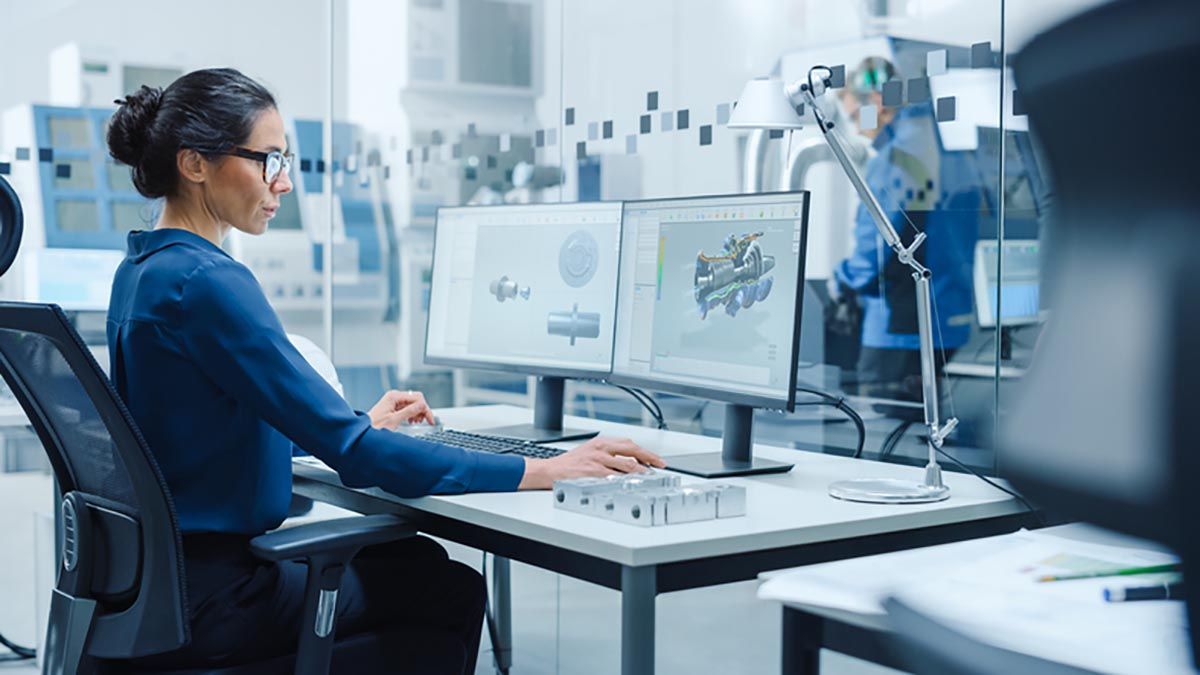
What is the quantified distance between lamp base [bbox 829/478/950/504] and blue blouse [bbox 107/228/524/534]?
606 millimetres

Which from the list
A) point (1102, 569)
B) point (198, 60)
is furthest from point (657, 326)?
point (198, 60)

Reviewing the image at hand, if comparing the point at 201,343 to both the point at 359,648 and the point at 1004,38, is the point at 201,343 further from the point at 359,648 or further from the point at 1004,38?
the point at 1004,38

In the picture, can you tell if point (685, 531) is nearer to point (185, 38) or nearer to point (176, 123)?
point (176, 123)

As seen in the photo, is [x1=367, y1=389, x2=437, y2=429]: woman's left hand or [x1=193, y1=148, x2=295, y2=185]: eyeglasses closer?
[x1=193, y1=148, x2=295, y2=185]: eyeglasses

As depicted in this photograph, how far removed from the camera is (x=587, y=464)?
2.05m

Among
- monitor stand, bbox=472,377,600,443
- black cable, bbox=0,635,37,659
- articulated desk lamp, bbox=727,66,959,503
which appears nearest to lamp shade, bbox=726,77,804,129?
articulated desk lamp, bbox=727,66,959,503

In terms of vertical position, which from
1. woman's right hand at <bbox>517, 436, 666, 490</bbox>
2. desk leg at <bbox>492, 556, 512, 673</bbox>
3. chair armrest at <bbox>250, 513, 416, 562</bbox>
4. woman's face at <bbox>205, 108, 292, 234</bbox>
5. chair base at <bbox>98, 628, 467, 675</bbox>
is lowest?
desk leg at <bbox>492, 556, 512, 673</bbox>

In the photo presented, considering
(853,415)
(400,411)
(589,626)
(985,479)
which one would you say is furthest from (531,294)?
(589,626)

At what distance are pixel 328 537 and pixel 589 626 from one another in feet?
5.69

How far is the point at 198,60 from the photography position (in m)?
5.03

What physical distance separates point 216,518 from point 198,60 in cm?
350

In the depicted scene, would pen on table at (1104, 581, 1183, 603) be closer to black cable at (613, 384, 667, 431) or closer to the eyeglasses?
the eyeglasses

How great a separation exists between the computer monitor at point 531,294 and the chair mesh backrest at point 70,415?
935 mm

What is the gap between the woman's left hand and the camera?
2566mm
